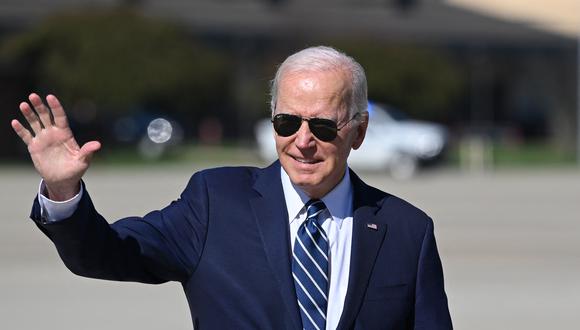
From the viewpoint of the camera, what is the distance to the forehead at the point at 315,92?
3.12m

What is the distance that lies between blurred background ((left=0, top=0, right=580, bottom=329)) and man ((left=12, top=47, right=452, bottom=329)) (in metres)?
2.59

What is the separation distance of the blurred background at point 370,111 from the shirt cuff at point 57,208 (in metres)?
2.94

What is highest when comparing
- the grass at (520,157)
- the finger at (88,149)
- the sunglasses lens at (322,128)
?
the sunglasses lens at (322,128)

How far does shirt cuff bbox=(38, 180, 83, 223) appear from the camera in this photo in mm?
2887

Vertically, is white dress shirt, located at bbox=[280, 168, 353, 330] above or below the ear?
below

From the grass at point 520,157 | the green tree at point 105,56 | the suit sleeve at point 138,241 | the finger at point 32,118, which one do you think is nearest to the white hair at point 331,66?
the suit sleeve at point 138,241

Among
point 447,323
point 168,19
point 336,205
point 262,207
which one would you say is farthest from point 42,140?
point 168,19

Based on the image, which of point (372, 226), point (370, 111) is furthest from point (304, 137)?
point (370, 111)

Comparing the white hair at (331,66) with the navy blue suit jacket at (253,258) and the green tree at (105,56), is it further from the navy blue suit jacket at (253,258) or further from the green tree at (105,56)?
the green tree at (105,56)

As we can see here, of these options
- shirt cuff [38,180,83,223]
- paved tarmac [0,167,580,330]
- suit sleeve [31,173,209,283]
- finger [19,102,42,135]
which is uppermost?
finger [19,102,42,135]

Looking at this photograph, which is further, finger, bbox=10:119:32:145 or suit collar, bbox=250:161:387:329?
suit collar, bbox=250:161:387:329

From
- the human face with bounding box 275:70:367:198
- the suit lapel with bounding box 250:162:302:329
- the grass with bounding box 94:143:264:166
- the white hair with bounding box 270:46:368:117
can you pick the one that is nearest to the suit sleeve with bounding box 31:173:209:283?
the suit lapel with bounding box 250:162:302:329

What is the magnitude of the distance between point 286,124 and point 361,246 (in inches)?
14.8

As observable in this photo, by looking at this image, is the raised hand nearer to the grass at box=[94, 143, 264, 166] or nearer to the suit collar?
the suit collar
